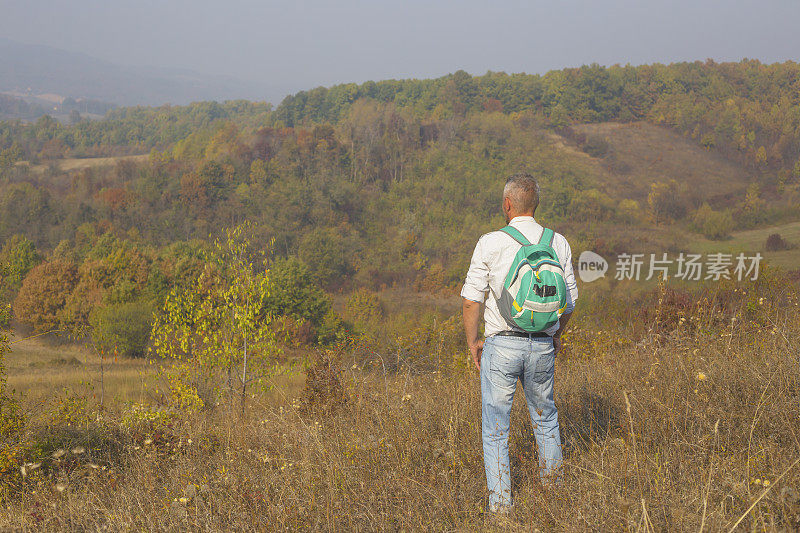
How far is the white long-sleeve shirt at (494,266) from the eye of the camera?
2.31 m

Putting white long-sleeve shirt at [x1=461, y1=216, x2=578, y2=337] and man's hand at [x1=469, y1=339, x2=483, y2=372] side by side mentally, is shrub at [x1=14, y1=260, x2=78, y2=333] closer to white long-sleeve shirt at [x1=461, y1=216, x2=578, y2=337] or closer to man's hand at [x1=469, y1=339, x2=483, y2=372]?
man's hand at [x1=469, y1=339, x2=483, y2=372]

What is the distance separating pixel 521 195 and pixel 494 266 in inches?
14.3

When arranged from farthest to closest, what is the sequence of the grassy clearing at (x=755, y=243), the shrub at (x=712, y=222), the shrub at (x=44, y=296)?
the shrub at (x=712, y=222), the grassy clearing at (x=755, y=243), the shrub at (x=44, y=296)

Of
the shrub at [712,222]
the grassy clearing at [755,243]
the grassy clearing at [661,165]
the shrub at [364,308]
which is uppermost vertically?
the grassy clearing at [661,165]

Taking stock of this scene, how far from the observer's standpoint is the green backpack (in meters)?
2.21

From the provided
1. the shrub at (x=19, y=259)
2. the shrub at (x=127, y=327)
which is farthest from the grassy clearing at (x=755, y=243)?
the shrub at (x=19, y=259)

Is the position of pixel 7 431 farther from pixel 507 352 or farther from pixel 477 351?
pixel 507 352

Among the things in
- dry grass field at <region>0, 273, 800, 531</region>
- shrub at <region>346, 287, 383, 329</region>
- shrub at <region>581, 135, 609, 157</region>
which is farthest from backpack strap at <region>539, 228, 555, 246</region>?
shrub at <region>581, 135, 609, 157</region>

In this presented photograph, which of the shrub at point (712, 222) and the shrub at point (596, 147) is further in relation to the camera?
the shrub at point (596, 147)

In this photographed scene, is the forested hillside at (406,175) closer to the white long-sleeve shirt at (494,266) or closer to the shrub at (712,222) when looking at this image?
the shrub at (712,222)

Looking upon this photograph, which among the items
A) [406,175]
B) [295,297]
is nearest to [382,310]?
[295,297]

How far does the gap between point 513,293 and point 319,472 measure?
4.30ft

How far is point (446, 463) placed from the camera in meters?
2.58

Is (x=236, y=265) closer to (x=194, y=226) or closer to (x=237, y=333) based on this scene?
(x=237, y=333)
